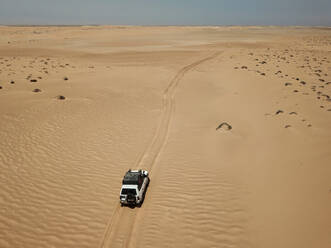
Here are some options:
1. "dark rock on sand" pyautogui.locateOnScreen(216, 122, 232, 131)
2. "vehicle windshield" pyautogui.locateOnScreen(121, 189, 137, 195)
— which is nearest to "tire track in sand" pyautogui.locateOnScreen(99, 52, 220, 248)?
"vehicle windshield" pyautogui.locateOnScreen(121, 189, 137, 195)

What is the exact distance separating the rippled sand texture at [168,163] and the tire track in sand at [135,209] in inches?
1.7

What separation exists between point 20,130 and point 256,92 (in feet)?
64.3

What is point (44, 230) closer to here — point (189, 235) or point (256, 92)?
point (189, 235)

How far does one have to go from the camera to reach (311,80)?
85.3 ft

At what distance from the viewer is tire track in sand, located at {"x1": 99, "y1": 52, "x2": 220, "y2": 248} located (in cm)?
804

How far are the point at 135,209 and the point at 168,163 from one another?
349cm

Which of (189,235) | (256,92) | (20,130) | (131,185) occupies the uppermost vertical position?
(256,92)

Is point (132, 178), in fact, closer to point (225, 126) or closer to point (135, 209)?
point (135, 209)

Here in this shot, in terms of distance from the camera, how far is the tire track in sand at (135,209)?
8.04 m

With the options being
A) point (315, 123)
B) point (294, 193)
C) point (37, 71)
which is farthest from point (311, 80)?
point (37, 71)

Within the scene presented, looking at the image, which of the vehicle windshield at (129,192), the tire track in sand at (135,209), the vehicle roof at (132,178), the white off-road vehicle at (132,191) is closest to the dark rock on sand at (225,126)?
the tire track in sand at (135,209)

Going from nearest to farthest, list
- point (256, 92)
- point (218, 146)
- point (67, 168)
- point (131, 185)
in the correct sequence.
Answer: point (131, 185), point (67, 168), point (218, 146), point (256, 92)

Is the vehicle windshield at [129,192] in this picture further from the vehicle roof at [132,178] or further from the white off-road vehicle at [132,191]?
the vehicle roof at [132,178]

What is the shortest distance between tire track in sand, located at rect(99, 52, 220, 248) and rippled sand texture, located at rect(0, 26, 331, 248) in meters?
0.04
